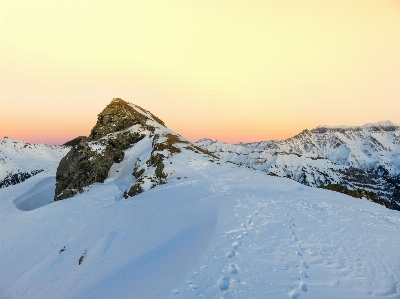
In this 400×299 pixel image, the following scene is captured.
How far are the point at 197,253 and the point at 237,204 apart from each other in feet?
20.3

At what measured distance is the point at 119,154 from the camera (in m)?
35.4

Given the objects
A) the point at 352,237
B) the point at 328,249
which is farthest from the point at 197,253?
the point at 352,237

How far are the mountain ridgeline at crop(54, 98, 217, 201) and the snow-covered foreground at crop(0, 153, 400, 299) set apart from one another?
17.4ft

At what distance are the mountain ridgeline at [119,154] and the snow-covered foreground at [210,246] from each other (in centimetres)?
531

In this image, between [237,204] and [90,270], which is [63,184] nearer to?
[90,270]

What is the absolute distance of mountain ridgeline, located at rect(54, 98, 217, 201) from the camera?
27578 mm

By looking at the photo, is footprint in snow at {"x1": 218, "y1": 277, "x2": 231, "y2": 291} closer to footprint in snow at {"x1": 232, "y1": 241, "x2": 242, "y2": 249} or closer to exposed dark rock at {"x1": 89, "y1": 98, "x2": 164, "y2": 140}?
footprint in snow at {"x1": 232, "y1": 241, "x2": 242, "y2": 249}

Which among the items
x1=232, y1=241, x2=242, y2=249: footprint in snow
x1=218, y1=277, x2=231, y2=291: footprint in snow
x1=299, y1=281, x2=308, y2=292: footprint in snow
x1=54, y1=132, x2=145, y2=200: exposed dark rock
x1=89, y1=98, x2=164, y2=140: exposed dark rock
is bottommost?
x1=54, y1=132, x2=145, y2=200: exposed dark rock

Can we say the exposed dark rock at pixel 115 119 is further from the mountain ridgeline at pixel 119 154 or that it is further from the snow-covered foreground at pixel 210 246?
the snow-covered foreground at pixel 210 246

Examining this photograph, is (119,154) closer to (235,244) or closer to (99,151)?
(99,151)

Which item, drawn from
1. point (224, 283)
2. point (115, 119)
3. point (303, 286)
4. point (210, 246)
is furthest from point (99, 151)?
point (303, 286)

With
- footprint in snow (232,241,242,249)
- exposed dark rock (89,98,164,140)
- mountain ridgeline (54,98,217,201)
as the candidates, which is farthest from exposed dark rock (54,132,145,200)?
footprint in snow (232,241,242,249)

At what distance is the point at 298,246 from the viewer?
32.6 ft

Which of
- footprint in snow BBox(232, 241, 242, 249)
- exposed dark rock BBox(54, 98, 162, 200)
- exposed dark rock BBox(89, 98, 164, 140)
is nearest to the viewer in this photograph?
footprint in snow BBox(232, 241, 242, 249)
